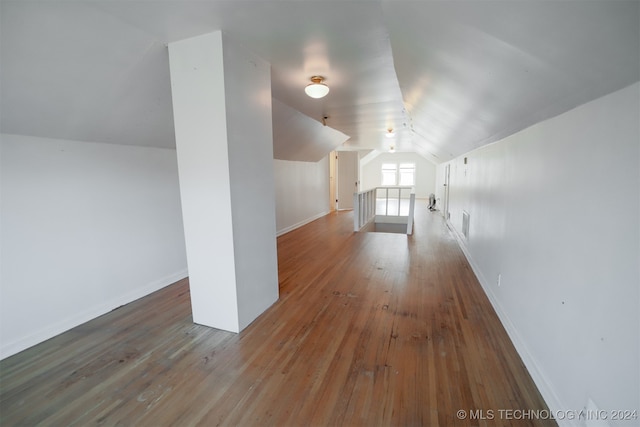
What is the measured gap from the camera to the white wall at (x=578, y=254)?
0.97m

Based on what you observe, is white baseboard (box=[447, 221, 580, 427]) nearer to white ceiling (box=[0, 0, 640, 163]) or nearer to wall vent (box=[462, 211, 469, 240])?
wall vent (box=[462, 211, 469, 240])

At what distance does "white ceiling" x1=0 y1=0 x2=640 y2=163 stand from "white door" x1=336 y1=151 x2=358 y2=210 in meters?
6.76

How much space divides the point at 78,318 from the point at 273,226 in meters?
1.85

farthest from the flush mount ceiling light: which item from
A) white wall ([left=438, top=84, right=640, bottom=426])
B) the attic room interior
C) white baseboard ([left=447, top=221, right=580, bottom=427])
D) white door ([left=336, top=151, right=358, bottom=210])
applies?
white door ([left=336, top=151, right=358, bottom=210])

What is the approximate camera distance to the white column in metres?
1.96

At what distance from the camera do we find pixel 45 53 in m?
1.62

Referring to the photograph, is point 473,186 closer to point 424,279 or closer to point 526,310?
point 424,279

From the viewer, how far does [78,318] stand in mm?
2342

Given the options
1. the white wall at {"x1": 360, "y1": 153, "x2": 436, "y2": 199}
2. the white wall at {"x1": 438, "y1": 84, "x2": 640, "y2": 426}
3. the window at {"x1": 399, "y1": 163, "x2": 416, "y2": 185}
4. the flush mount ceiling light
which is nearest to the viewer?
the white wall at {"x1": 438, "y1": 84, "x2": 640, "y2": 426}

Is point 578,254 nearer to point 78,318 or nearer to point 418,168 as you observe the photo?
point 78,318

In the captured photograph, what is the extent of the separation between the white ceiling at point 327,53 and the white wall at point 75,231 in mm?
208

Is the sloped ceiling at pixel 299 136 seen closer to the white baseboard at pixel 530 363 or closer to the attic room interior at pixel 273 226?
the attic room interior at pixel 273 226

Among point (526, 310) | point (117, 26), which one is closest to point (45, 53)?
point (117, 26)

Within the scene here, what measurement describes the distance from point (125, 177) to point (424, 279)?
136 inches
